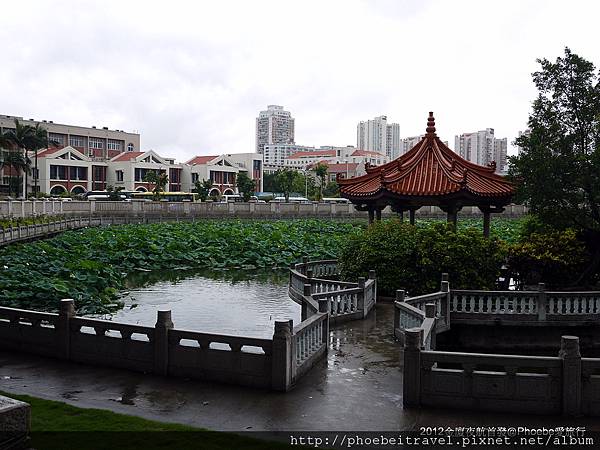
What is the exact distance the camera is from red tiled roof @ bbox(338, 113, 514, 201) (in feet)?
65.9

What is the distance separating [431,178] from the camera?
2091 centimetres

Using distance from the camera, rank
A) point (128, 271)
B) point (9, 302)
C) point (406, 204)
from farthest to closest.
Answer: point (128, 271) → point (406, 204) → point (9, 302)

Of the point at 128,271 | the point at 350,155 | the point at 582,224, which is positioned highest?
the point at 350,155

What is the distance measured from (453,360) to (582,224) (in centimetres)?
1066

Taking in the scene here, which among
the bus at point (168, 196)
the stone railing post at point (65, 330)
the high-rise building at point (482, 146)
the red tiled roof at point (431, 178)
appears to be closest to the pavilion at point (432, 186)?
the red tiled roof at point (431, 178)

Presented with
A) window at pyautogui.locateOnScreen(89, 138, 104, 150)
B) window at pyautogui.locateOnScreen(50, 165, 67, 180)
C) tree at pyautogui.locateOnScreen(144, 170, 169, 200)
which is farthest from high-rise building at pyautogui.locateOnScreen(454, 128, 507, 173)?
window at pyautogui.locateOnScreen(50, 165, 67, 180)

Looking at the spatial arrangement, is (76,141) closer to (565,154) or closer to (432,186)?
(432,186)

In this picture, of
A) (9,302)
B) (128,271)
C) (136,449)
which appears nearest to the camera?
(136,449)

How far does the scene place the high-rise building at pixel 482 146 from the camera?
486 feet

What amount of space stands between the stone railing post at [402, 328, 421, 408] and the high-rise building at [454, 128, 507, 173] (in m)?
143

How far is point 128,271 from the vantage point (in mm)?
27938

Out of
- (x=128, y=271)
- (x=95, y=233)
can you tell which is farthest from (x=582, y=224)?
(x=95, y=233)

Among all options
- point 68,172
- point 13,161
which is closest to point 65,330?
point 13,161

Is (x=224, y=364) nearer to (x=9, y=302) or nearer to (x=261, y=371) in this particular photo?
(x=261, y=371)
